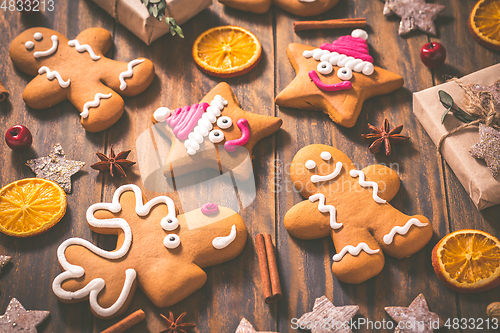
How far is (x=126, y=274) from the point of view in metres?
1.98

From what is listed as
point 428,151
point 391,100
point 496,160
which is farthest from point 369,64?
point 496,160

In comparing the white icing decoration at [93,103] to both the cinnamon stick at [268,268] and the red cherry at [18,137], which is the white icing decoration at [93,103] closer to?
the red cherry at [18,137]

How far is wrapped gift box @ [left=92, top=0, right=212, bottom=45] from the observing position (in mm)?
2615

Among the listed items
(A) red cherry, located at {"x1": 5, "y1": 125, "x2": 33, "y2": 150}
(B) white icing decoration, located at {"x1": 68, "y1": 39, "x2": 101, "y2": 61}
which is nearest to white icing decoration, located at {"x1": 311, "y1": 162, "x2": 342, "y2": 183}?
(B) white icing decoration, located at {"x1": 68, "y1": 39, "x2": 101, "y2": 61}

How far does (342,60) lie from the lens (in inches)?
100.0

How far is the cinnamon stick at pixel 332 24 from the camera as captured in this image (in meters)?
2.77

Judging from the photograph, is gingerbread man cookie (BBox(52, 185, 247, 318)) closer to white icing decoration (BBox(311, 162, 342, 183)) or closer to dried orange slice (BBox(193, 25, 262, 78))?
white icing decoration (BBox(311, 162, 342, 183))

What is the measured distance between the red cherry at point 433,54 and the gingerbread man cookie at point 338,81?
250 mm

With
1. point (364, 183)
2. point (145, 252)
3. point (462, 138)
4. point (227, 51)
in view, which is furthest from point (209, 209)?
point (462, 138)

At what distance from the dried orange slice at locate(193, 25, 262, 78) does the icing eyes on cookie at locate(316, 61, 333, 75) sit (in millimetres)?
419

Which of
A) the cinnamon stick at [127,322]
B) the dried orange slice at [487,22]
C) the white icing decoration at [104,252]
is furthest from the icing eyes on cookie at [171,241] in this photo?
the dried orange slice at [487,22]

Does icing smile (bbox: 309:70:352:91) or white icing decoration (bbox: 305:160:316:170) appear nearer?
white icing decoration (bbox: 305:160:316:170)

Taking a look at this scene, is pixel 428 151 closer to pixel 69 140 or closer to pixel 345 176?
pixel 345 176

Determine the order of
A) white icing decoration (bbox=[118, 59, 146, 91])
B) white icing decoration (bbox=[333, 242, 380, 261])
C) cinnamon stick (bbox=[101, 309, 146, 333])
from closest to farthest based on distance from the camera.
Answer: cinnamon stick (bbox=[101, 309, 146, 333]) → white icing decoration (bbox=[333, 242, 380, 261]) → white icing decoration (bbox=[118, 59, 146, 91])
